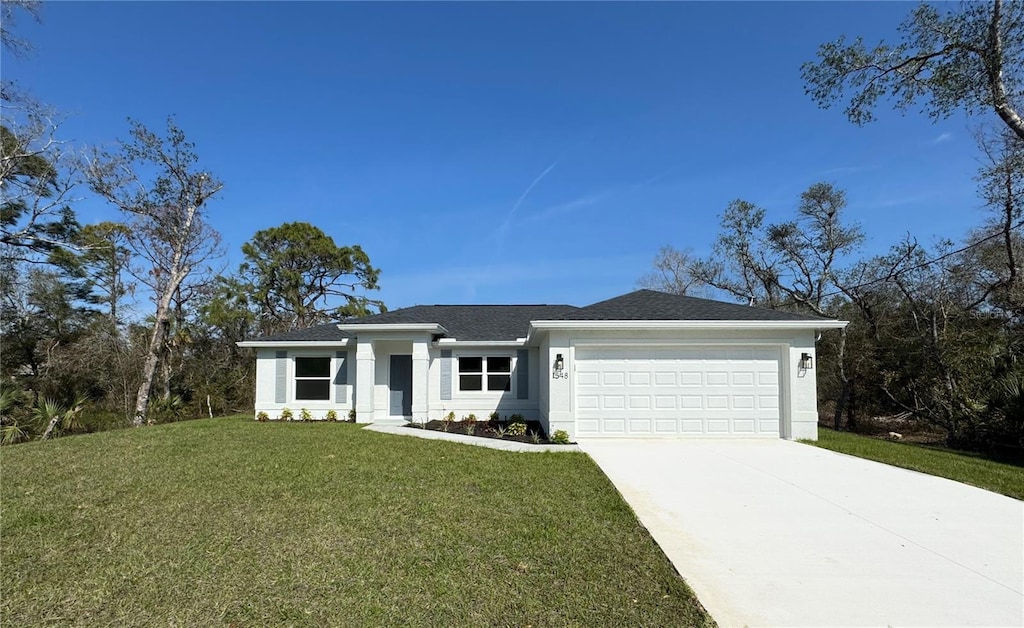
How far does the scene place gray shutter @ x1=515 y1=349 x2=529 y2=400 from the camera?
47.8ft

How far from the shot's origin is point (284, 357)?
1591cm

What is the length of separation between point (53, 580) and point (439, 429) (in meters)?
9.56

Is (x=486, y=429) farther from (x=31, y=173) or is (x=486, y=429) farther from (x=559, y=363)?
(x=31, y=173)

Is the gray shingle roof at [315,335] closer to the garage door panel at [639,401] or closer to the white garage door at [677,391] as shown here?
the white garage door at [677,391]

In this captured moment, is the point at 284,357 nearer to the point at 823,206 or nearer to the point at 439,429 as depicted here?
the point at 439,429

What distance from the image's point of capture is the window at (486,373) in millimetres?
14672

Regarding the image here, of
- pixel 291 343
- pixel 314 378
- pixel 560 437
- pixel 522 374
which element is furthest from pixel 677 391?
pixel 291 343

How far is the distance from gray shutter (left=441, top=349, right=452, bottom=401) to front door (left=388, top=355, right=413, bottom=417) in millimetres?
1123

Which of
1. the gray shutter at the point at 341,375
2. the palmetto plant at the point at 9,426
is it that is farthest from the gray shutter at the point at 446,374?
the palmetto plant at the point at 9,426

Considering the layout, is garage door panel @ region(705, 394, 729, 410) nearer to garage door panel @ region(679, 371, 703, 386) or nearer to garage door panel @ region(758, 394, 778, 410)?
garage door panel @ region(679, 371, 703, 386)

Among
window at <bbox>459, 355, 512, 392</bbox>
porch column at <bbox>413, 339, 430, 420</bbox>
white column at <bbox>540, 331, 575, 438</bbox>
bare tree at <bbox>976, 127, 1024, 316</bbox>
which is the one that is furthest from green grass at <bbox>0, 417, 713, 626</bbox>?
bare tree at <bbox>976, 127, 1024, 316</bbox>

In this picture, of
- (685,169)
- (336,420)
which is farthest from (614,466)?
(685,169)


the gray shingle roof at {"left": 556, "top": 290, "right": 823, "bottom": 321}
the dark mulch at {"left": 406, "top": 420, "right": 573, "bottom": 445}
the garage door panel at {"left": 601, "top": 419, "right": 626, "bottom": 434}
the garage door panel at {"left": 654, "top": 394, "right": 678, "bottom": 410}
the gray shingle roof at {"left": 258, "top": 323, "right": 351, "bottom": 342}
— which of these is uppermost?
the gray shingle roof at {"left": 556, "top": 290, "right": 823, "bottom": 321}

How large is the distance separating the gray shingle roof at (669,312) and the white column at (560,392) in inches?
22.7
